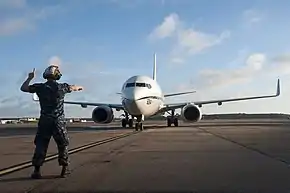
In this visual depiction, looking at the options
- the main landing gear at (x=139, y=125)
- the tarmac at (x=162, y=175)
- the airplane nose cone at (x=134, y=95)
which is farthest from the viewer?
the airplane nose cone at (x=134, y=95)

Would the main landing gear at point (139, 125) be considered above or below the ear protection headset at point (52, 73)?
below

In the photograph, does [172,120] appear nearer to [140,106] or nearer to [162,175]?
[140,106]

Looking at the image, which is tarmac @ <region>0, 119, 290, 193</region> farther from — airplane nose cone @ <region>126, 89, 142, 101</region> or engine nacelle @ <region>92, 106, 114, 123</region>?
engine nacelle @ <region>92, 106, 114, 123</region>

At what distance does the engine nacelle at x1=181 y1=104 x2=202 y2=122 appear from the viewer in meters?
36.3

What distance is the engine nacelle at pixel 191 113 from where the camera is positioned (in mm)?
36319

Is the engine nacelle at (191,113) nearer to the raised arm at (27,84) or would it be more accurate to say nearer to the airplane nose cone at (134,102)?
the airplane nose cone at (134,102)

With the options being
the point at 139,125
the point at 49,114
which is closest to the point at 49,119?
the point at 49,114

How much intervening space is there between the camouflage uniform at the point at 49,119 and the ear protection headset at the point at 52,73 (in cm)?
10

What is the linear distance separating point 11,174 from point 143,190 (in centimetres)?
302

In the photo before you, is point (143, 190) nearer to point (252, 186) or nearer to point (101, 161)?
point (252, 186)

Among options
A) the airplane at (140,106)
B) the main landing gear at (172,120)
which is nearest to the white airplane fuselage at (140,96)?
the airplane at (140,106)

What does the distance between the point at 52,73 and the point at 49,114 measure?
679 millimetres

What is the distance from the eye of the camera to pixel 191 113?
36625mm

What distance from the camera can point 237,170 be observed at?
8.88 metres
